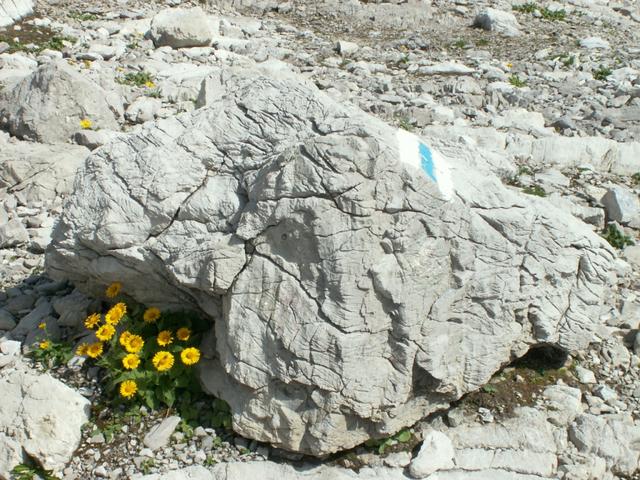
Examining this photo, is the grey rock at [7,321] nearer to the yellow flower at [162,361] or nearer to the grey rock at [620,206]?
the yellow flower at [162,361]

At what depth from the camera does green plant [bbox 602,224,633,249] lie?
910 centimetres

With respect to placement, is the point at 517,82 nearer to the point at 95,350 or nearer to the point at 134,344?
the point at 134,344

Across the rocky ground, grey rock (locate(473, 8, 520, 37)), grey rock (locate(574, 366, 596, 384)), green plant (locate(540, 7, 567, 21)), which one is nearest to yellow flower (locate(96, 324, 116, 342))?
the rocky ground

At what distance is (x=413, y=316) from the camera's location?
582 cm

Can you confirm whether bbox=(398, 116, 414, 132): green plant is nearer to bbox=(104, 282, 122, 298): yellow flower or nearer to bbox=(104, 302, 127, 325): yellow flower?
bbox=(104, 282, 122, 298): yellow flower

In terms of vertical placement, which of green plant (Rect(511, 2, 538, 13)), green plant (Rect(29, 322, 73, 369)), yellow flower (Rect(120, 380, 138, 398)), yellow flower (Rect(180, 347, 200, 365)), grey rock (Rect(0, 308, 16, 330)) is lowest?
green plant (Rect(511, 2, 538, 13))

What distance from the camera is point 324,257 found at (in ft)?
18.6

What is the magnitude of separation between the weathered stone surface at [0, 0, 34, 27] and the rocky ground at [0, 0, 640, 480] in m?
0.32

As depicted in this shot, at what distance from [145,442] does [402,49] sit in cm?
1318

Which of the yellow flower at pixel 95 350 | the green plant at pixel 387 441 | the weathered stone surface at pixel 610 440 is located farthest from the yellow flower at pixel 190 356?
the weathered stone surface at pixel 610 440

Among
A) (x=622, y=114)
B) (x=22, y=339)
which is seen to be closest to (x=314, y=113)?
(x=22, y=339)

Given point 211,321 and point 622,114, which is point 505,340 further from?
point 622,114

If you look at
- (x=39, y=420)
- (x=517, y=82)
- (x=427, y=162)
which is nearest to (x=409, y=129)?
(x=517, y=82)

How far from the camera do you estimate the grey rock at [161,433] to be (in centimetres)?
612
